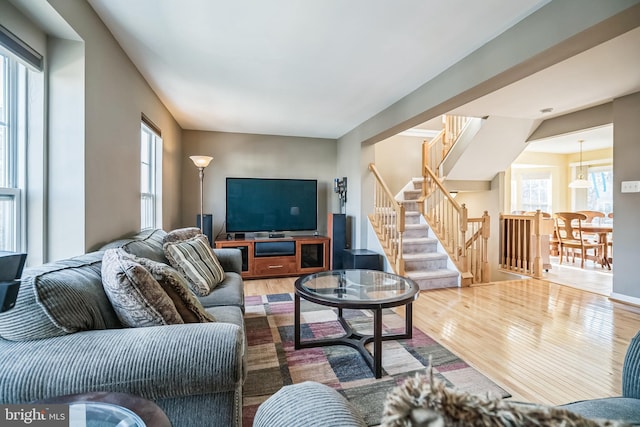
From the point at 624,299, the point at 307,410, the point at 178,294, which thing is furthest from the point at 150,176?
the point at 624,299

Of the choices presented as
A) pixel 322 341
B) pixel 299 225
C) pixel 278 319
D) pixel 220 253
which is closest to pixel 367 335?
pixel 322 341

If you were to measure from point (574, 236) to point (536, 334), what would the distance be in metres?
4.22

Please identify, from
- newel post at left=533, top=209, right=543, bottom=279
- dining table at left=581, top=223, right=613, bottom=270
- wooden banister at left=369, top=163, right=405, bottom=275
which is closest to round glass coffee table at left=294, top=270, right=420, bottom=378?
wooden banister at left=369, top=163, right=405, bottom=275

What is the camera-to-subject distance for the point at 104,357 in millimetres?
942

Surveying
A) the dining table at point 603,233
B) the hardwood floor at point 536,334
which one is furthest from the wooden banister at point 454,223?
the dining table at point 603,233

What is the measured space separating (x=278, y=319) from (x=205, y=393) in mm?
1883

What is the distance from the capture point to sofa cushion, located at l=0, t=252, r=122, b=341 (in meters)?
0.96

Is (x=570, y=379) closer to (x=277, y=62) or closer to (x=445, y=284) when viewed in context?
(x=445, y=284)

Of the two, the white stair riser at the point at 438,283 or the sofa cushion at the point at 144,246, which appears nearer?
the sofa cushion at the point at 144,246

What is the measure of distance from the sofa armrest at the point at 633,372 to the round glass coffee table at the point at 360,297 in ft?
3.39

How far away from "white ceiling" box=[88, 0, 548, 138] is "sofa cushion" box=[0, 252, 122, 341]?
5.49 feet

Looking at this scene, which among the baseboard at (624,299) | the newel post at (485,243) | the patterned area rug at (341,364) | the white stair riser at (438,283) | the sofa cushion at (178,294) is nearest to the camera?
the sofa cushion at (178,294)

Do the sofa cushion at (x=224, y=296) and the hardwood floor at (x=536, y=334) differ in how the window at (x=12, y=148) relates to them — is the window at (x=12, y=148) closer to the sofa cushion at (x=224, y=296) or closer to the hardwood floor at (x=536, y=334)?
the sofa cushion at (x=224, y=296)

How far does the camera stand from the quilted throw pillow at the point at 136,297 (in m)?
1.16
